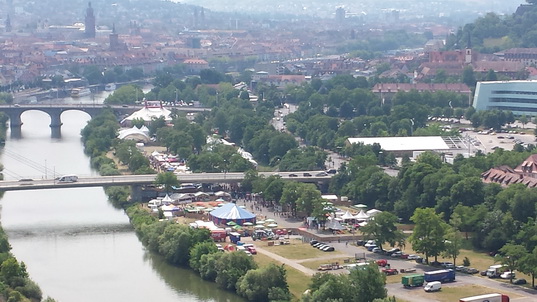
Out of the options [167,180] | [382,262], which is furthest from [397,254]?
[167,180]

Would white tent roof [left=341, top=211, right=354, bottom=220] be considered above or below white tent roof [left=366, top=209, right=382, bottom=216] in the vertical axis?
below

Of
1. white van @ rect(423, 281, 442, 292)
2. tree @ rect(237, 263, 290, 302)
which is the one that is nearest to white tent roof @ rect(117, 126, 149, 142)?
tree @ rect(237, 263, 290, 302)

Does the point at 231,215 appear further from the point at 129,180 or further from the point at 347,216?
the point at 129,180

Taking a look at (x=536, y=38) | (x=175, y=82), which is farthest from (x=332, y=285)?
(x=536, y=38)

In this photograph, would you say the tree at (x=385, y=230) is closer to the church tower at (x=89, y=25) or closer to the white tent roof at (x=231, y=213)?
the white tent roof at (x=231, y=213)

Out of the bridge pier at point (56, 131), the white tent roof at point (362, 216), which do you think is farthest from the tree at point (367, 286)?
the bridge pier at point (56, 131)

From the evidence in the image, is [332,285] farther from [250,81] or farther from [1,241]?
[250,81]

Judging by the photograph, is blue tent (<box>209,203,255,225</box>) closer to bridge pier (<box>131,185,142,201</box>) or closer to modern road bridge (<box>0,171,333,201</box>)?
modern road bridge (<box>0,171,333,201</box>)
